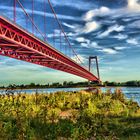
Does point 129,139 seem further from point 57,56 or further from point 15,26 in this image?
point 57,56

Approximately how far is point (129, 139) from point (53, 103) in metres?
9.23

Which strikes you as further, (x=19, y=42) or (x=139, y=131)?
(x=19, y=42)

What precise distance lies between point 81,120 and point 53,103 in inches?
313

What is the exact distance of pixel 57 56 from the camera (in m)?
50.5

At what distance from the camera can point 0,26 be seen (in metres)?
29.5

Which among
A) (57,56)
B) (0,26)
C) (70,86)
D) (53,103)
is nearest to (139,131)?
(53,103)

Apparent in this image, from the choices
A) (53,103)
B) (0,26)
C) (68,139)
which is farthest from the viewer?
(0,26)

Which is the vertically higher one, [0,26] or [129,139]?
[0,26]

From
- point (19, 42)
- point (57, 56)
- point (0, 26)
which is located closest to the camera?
point (0, 26)

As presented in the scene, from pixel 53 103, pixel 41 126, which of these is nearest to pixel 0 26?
pixel 53 103

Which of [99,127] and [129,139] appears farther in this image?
[99,127]

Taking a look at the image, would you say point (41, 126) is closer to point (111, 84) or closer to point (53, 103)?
point (53, 103)

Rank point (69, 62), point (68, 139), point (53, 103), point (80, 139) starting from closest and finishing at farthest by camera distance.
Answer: point (80, 139)
point (68, 139)
point (53, 103)
point (69, 62)

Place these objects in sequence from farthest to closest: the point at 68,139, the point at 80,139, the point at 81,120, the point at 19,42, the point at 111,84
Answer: the point at 111,84 → the point at 19,42 → the point at 81,120 → the point at 68,139 → the point at 80,139
